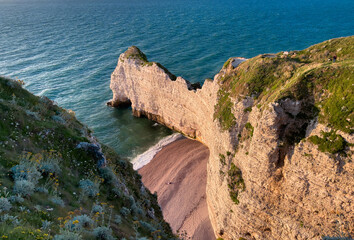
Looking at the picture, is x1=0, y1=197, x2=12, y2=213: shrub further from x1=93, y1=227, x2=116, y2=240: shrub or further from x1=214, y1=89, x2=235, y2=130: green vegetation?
x1=214, y1=89, x2=235, y2=130: green vegetation

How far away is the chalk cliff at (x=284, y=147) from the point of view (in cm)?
1883

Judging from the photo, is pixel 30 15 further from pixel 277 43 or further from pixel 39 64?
pixel 277 43

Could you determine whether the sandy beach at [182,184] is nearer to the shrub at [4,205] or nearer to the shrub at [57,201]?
the shrub at [57,201]

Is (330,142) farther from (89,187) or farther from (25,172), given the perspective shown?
(25,172)

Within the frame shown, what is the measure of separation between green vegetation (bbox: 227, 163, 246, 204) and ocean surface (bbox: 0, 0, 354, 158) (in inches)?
861

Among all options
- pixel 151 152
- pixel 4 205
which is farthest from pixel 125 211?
pixel 151 152

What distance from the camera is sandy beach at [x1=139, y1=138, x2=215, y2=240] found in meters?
31.2

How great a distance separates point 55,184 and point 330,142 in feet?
59.1

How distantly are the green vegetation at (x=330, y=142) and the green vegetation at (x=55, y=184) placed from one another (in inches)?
512

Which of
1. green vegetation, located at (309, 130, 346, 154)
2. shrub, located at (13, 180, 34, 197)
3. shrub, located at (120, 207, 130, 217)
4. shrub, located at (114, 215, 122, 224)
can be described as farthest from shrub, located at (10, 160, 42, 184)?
green vegetation, located at (309, 130, 346, 154)

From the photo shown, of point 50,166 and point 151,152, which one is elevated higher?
point 50,166

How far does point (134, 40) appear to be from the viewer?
80.1 metres

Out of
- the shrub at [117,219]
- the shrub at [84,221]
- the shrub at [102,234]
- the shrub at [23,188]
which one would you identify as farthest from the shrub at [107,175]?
the shrub at [102,234]

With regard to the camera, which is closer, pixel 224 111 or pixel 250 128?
pixel 250 128
